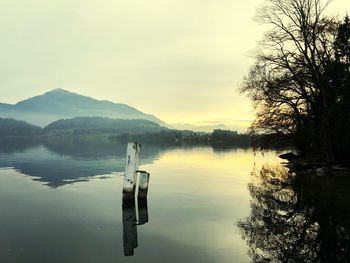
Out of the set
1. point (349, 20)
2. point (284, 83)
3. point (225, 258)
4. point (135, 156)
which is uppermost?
point (349, 20)

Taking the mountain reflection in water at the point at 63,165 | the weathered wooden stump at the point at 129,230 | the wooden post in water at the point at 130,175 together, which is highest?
the wooden post in water at the point at 130,175

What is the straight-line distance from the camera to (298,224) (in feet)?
44.3

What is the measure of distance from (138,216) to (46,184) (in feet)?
38.3

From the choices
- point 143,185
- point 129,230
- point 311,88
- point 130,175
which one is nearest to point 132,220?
point 129,230

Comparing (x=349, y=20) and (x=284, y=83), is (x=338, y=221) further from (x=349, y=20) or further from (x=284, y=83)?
(x=349, y=20)

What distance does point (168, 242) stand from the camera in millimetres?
11500

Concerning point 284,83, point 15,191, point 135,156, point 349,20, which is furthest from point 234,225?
point 349,20

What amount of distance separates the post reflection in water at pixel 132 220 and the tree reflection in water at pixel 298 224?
11.1 ft

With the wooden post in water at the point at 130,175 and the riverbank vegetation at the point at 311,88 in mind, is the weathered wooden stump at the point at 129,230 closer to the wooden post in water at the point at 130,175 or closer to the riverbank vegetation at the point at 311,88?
the wooden post in water at the point at 130,175

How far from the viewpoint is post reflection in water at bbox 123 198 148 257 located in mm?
11047

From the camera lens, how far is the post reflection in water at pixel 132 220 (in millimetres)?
11047

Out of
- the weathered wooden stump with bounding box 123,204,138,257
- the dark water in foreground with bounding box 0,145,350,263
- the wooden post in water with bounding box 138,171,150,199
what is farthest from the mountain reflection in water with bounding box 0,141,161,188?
the weathered wooden stump with bounding box 123,204,138,257

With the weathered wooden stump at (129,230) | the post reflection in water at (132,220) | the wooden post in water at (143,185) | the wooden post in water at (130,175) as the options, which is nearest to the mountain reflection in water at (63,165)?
the wooden post in water at (143,185)

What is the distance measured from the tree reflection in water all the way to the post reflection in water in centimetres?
340
